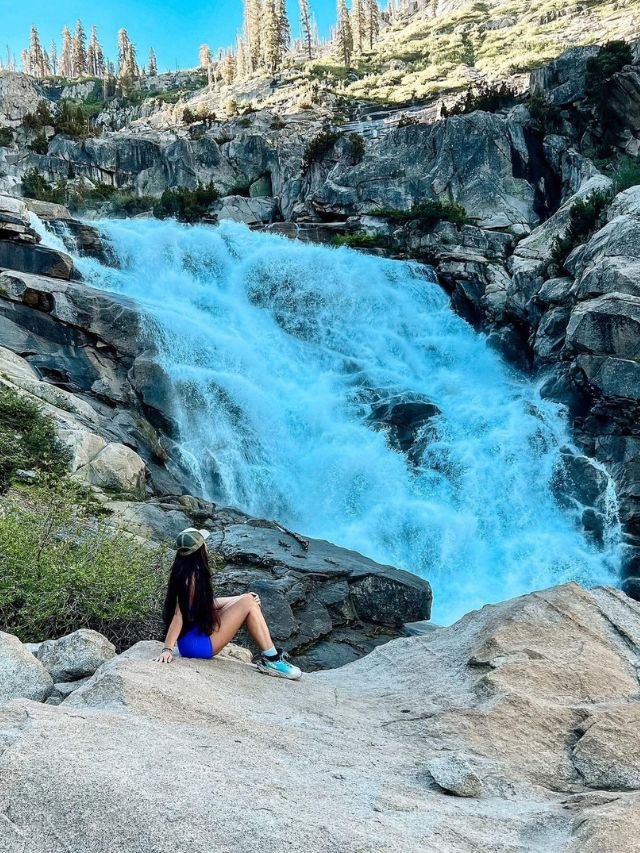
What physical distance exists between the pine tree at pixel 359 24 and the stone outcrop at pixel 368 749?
11047 cm

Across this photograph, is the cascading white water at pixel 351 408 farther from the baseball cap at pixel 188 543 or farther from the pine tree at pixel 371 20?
the pine tree at pixel 371 20

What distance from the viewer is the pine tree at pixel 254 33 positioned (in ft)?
322

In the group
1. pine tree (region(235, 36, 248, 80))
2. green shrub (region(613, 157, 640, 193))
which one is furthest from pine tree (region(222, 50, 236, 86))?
green shrub (region(613, 157, 640, 193))

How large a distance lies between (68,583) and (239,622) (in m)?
2.52

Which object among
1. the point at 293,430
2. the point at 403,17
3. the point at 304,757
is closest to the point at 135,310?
the point at 293,430

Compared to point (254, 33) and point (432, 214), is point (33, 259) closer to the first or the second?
point (432, 214)

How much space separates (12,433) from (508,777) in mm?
11647

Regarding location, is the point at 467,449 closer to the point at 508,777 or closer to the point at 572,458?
the point at 572,458

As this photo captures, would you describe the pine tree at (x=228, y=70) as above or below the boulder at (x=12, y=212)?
above

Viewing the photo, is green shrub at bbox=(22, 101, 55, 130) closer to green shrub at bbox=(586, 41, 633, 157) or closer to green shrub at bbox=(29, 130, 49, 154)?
green shrub at bbox=(29, 130, 49, 154)

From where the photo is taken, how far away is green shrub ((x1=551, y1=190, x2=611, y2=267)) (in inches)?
985

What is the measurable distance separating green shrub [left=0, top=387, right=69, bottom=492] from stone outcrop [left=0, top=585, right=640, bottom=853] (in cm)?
815

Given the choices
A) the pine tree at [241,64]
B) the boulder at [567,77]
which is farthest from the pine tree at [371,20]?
the boulder at [567,77]

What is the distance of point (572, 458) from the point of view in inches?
763
